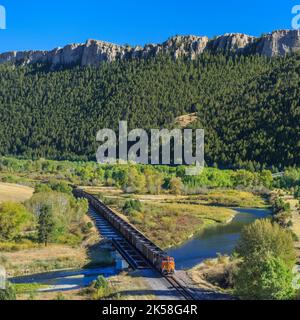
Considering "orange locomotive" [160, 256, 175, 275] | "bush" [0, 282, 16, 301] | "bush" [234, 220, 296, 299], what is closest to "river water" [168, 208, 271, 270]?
"orange locomotive" [160, 256, 175, 275]

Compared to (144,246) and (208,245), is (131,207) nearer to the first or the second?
(208,245)

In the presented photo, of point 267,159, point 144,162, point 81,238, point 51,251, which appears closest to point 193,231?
point 81,238

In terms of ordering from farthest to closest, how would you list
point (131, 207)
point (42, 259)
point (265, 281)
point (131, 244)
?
point (131, 207) < point (131, 244) < point (42, 259) < point (265, 281)

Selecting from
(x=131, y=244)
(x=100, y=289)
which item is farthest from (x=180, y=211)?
(x=100, y=289)

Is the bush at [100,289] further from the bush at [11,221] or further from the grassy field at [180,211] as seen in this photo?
the grassy field at [180,211]

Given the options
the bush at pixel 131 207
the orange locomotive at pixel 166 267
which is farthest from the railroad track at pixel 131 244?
the bush at pixel 131 207
